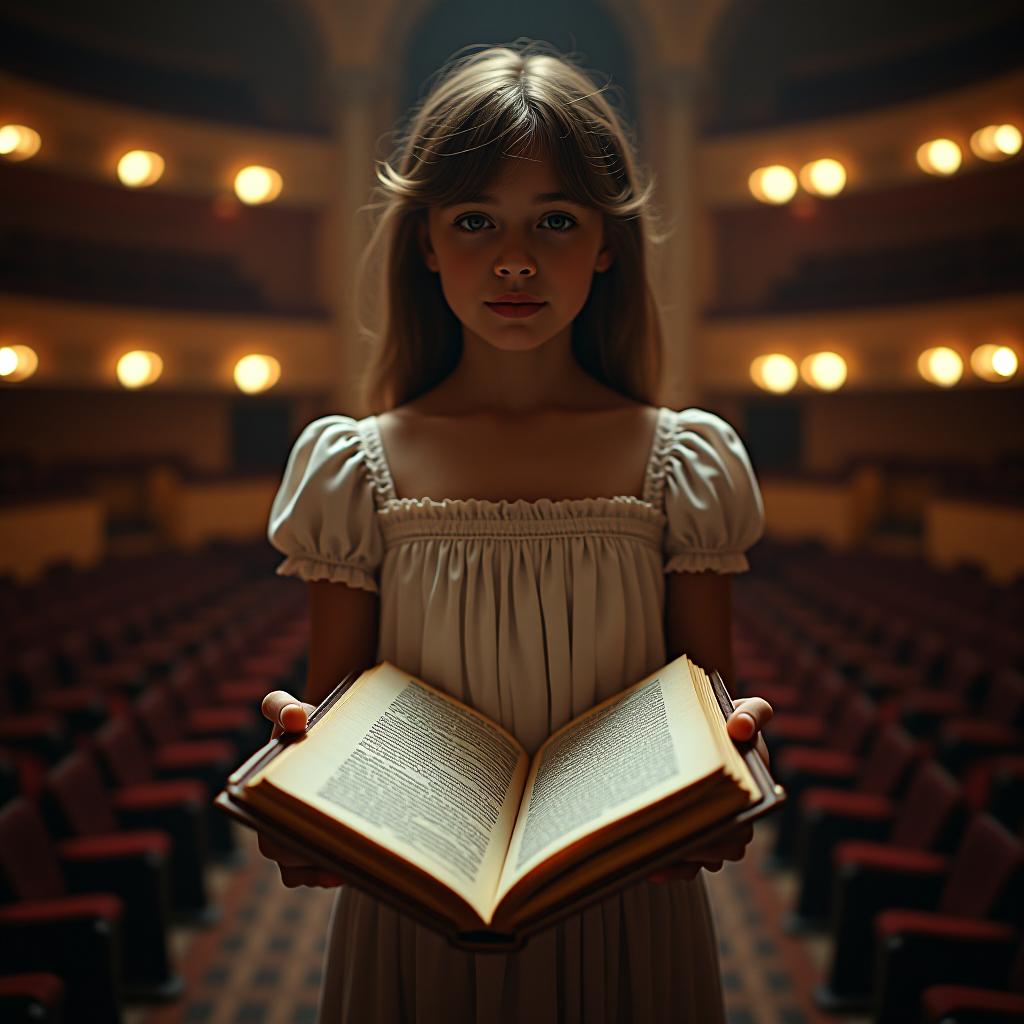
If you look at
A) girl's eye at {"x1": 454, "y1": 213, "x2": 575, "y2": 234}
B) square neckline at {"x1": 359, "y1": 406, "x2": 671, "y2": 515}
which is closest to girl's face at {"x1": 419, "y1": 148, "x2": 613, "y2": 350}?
girl's eye at {"x1": 454, "y1": 213, "x2": 575, "y2": 234}

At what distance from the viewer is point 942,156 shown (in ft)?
42.5

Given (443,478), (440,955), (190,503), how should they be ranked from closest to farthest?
(440,955), (443,478), (190,503)

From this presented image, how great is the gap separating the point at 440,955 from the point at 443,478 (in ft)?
1.99

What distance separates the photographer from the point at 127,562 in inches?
439

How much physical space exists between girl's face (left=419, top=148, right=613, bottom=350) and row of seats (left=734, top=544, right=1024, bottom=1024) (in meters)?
2.00

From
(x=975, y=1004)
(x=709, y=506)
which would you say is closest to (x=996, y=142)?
(x=975, y=1004)

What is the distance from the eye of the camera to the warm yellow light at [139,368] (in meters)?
13.2

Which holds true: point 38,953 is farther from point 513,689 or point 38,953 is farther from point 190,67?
point 190,67

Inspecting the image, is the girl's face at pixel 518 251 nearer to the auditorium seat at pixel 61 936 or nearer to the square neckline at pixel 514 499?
the square neckline at pixel 514 499

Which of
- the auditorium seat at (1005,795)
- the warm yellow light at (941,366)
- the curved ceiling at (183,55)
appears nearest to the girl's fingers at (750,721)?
the auditorium seat at (1005,795)

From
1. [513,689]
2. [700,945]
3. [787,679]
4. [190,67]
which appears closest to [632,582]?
[513,689]

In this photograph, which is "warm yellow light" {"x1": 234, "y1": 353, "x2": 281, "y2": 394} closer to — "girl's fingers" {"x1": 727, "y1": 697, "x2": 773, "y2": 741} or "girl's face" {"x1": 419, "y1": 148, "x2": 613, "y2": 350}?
"girl's face" {"x1": 419, "y1": 148, "x2": 613, "y2": 350}

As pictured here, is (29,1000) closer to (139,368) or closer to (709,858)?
(709,858)

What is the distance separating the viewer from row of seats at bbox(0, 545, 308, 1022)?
2883 mm
